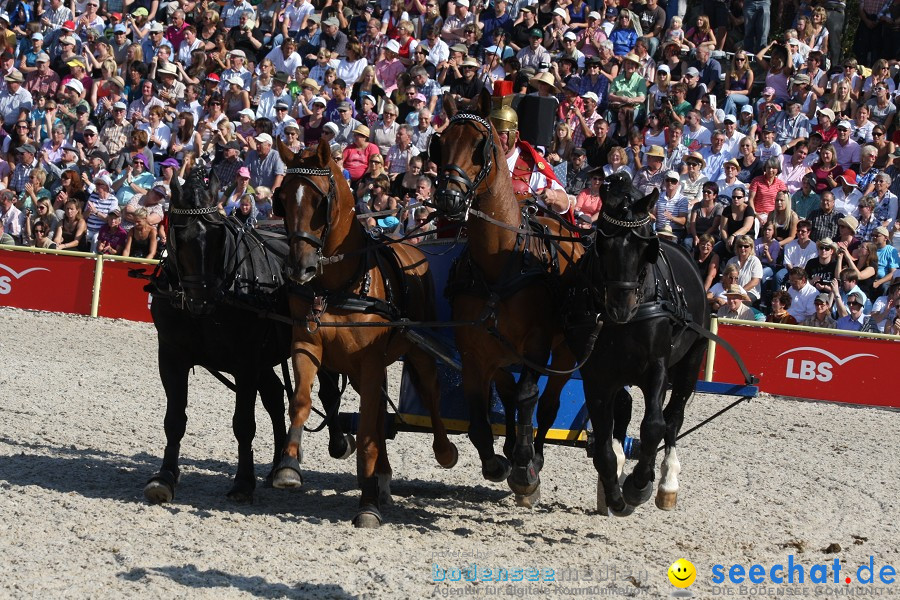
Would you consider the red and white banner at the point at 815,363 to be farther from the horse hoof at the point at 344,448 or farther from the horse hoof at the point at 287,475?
the horse hoof at the point at 287,475

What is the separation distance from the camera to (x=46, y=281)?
1540 cm

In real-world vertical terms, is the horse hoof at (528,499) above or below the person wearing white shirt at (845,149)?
below

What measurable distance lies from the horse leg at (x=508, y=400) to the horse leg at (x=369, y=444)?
2.74ft

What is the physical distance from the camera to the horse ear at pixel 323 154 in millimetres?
6883

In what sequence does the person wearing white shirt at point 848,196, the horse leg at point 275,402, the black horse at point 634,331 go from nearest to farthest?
1. the black horse at point 634,331
2. the horse leg at point 275,402
3. the person wearing white shirt at point 848,196

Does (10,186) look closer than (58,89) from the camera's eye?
Yes

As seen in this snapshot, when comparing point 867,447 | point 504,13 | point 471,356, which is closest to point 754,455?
point 867,447

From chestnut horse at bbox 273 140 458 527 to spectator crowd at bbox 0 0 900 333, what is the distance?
5.45 metres

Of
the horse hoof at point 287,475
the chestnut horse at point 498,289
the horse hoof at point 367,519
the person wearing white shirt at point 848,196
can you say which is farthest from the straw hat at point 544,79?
the person wearing white shirt at point 848,196

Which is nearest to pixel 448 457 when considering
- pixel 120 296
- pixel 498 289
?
pixel 498 289

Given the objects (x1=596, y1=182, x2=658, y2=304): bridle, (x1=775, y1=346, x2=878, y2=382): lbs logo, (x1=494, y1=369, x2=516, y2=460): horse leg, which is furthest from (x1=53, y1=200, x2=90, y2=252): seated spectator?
(x1=596, y1=182, x2=658, y2=304): bridle

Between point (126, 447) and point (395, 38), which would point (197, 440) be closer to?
point (126, 447)

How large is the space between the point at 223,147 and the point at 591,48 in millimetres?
5144

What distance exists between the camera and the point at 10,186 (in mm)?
17734
